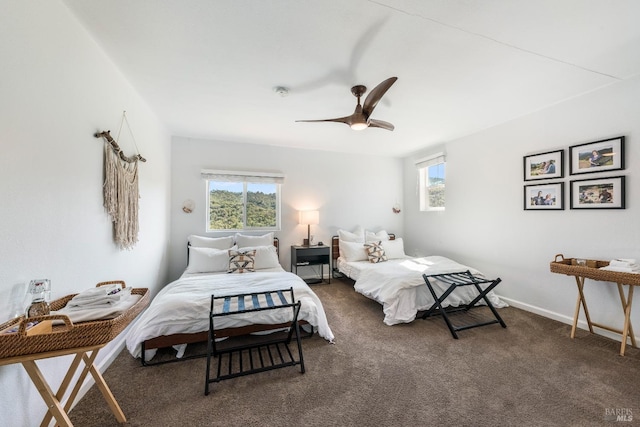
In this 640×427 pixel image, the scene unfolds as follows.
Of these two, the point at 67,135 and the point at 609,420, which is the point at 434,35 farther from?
the point at 609,420

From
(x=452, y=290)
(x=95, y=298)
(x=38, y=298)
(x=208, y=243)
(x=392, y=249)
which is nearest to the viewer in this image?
(x=38, y=298)

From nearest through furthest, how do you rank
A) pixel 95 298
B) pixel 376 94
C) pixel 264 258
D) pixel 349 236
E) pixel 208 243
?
pixel 95 298, pixel 376 94, pixel 264 258, pixel 208 243, pixel 349 236

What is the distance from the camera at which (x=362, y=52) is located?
1.95 m

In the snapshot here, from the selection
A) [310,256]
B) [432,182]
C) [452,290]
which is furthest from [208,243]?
[432,182]

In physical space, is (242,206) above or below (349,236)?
above

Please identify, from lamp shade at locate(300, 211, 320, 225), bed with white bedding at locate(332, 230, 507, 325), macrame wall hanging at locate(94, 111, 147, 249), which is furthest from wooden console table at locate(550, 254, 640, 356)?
macrame wall hanging at locate(94, 111, 147, 249)

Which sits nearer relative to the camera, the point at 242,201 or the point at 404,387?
the point at 404,387

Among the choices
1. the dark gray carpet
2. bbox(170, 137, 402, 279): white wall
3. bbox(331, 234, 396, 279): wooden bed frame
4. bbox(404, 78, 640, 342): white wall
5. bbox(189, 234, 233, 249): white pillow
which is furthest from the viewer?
bbox(331, 234, 396, 279): wooden bed frame

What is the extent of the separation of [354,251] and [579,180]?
295 cm

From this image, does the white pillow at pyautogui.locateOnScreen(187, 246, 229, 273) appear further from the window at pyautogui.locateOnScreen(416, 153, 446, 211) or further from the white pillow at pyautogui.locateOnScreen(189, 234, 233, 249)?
the window at pyautogui.locateOnScreen(416, 153, 446, 211)

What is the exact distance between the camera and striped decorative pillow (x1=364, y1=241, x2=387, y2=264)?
416 centimetres

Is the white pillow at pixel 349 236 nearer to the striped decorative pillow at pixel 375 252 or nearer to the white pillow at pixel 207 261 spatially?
Result: the striped decorative pillow at pixel 375 252

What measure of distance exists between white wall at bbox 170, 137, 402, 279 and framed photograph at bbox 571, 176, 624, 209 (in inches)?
118

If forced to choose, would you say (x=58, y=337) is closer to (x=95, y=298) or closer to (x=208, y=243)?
(x=95, y=298)
